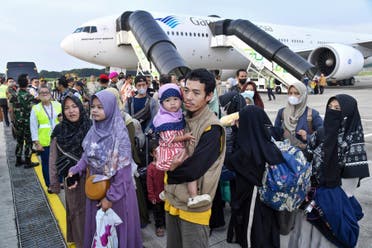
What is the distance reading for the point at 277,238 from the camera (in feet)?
7.68

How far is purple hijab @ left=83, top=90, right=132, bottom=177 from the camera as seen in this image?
2322mm

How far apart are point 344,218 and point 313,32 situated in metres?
Result: 26.7

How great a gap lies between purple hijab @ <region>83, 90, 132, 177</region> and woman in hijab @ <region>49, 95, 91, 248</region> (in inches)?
18.0

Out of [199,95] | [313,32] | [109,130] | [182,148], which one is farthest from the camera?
[313,32]

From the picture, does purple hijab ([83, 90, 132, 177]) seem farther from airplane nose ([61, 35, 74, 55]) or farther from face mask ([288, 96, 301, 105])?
airplane nose ([61, 35, 74, 55])

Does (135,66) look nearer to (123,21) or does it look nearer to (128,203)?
(123,21)

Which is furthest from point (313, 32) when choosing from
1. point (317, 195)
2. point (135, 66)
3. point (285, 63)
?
point (317, 195)

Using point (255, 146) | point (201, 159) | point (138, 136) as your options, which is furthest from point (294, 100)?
point (201, 159)

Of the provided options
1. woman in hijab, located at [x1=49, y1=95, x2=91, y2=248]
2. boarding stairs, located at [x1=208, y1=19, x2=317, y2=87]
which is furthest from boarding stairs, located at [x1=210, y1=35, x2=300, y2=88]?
woman in hijab, located at [x1=49, y1=95, x2=91, y2=248]

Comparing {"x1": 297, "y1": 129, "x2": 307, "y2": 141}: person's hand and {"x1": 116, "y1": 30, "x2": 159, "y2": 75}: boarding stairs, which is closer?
{"x1": 297, "y1": 129, "x2": 307, "y2": 141}: person's hand

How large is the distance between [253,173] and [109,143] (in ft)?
3.76

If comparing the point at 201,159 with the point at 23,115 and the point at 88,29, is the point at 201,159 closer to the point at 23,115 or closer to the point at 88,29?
the point at 23,115

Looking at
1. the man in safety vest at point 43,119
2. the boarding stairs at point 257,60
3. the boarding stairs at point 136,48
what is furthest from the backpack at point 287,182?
the boarding stairs at point 257,60

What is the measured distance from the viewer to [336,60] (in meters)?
18.4
